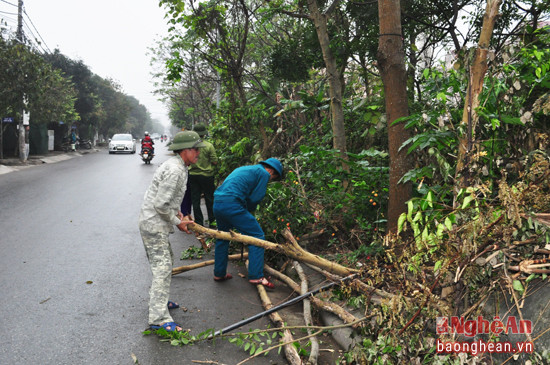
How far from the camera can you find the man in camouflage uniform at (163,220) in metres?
4.14

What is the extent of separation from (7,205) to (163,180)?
7.45m

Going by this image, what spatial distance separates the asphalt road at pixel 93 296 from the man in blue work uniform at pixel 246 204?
339mm

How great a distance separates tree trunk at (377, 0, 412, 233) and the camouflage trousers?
2.52m

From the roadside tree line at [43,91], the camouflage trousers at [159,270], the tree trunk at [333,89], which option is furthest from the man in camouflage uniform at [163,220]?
the roadside tree line at [43,91]

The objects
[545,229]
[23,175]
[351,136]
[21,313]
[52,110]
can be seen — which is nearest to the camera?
[545,229]

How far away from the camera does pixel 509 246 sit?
2.95m

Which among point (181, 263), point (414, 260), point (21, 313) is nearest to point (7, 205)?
point (181, 263)

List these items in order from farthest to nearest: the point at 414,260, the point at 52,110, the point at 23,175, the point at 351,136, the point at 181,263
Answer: the point at 52,110, the point at 23,175, the point at 351,136, the point at 181,263, the point at 414,260

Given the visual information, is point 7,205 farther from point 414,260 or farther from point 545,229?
point 545,229

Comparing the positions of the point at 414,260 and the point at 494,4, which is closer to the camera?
the point at 414,260

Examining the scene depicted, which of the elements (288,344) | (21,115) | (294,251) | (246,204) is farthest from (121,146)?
(288,344)

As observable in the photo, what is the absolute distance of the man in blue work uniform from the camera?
520 cm

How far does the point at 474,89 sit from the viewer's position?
12.4ft

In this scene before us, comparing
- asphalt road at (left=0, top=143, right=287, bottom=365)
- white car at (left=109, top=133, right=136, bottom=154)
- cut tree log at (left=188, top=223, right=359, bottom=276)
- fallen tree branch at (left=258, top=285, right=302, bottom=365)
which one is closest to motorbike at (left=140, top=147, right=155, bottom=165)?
white car at (left=109, top=133, right=136, bottom=154)
